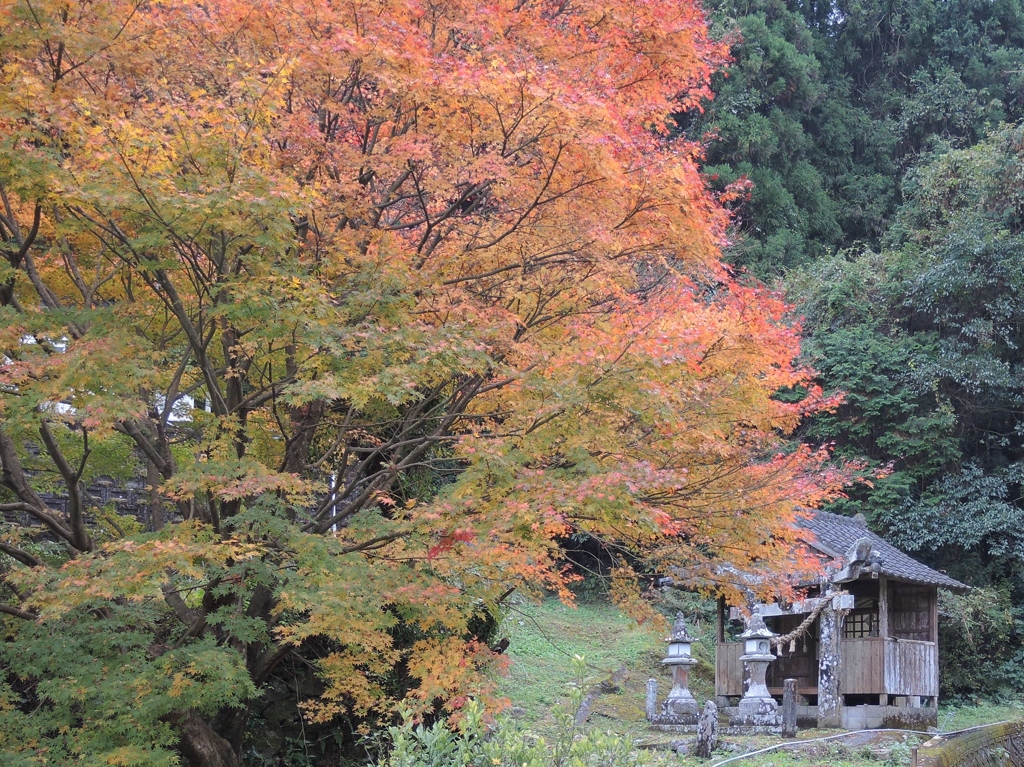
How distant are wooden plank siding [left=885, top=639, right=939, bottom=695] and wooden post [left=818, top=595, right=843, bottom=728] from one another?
89cm

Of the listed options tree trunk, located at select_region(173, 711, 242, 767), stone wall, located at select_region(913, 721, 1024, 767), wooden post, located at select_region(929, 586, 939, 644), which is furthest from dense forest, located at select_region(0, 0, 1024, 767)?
wooden post, located at select_region(929, 586, 939, 644)

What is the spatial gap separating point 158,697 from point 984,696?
18.8m

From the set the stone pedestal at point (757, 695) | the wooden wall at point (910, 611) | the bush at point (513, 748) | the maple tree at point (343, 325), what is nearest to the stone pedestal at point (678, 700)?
the stone pedestal at point (757, 695)

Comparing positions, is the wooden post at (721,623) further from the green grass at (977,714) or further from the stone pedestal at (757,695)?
the green grass at (977,714)

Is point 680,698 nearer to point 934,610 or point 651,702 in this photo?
point 651,702

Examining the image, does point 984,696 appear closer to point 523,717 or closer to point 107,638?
point 523,717

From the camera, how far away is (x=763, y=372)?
26.0 ft

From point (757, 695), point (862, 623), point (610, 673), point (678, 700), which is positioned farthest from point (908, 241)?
point (610, 673)

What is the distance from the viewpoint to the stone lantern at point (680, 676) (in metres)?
15.0

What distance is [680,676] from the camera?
50.8 feet

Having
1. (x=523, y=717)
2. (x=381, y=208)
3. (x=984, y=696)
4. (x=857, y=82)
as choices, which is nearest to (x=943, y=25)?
(x=857, y=82)

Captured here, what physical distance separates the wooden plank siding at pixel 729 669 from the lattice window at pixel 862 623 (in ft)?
7.20

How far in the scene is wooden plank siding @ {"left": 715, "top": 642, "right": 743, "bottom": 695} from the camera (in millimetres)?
16688

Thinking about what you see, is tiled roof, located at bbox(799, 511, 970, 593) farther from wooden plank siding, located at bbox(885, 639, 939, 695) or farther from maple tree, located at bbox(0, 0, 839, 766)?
maple tree, located at bbox(0, 0, 839, 766)
